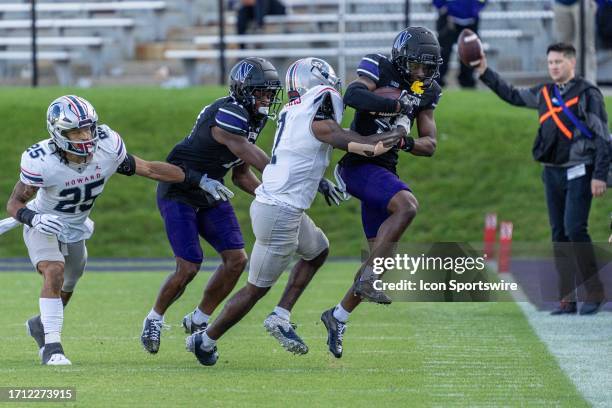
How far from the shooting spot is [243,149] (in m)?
7.34

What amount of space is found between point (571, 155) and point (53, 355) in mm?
4265

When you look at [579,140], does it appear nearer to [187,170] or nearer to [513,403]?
[187,170]

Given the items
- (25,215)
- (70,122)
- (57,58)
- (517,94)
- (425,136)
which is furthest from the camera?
(57,58)

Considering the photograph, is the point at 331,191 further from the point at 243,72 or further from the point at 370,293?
the point at 243,72

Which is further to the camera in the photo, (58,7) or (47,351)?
(58,7)

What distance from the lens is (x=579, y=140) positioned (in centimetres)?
948

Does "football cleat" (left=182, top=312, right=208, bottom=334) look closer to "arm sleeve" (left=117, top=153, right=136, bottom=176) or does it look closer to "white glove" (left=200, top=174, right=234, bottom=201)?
"white glove" (left=200, top=174, right=234, bottom=201)

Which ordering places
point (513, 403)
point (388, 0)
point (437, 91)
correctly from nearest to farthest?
point (513, 403)
point (437, 91)
point (388, 0)

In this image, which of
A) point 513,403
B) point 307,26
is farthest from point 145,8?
point 513,403

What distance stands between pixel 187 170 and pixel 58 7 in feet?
39.1

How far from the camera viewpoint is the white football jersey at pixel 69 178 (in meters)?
7.14

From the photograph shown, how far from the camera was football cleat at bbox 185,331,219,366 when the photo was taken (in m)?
7.13

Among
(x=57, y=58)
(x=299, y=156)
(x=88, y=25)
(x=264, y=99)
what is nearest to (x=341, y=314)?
(x=299, y=156)

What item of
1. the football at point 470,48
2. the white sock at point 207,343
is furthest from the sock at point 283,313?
the football at point 470,48
